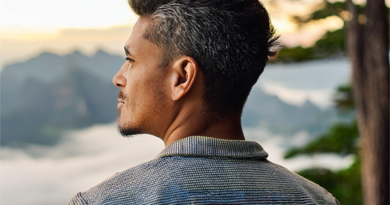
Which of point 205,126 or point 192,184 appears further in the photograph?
point 205,126

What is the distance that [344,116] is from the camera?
652 centimetres

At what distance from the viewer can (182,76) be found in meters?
0.85

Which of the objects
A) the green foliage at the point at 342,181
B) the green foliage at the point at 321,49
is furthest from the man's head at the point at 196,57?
the green foliage at the point at 342,181

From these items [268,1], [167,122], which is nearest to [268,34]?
[167,122]

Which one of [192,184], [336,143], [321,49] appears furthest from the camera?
[336,143]

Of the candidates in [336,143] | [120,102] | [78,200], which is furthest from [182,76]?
[336,143]

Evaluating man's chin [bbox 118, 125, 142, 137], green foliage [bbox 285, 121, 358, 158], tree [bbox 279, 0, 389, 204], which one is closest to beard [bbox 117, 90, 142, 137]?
man's chin [bbox 118, 125, 142, 137]

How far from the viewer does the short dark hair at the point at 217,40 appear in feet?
2.80

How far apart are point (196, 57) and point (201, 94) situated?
76 millimetres

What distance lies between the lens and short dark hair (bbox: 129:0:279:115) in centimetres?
85

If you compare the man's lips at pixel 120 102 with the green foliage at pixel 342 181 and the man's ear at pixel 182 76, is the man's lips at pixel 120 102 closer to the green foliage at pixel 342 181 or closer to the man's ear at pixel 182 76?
the man's ear at pixel 182 76

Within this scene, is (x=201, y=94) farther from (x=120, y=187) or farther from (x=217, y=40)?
(x=120, y=187)

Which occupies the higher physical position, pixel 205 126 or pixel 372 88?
pixel 372 88

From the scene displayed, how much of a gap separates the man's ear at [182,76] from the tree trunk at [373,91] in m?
3.43
